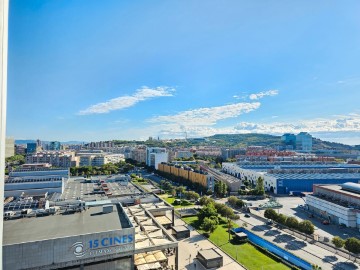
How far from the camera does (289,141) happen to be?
124 m

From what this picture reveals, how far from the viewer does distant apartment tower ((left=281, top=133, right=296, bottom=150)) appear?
119306 mm

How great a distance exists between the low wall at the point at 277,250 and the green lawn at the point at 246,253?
732 mm

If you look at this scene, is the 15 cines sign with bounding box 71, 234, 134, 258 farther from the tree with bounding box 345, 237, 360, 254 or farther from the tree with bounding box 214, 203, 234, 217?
the tree with bounding box 345, 237, 360, 254

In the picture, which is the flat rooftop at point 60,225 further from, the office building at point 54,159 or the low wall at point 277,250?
the office building at point 54,159

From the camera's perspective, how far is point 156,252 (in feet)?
48.5

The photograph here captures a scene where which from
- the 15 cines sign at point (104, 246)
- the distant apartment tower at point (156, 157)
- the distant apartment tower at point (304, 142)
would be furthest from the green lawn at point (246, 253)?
the distant apartment tower at point (304, 142)

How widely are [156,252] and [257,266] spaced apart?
6.24 meters

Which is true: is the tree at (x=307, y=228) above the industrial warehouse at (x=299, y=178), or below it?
below

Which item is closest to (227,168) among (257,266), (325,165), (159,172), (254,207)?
(159,172)

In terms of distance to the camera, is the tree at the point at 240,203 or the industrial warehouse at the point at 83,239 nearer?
Result: the industrial warehouse at the point at 83,239

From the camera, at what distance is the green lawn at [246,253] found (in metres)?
15.8

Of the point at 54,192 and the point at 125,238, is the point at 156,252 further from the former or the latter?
the point at 54,192

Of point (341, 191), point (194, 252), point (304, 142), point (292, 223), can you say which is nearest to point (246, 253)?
point (194, 252)

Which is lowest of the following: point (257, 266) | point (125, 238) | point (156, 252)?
point (257, 266)
